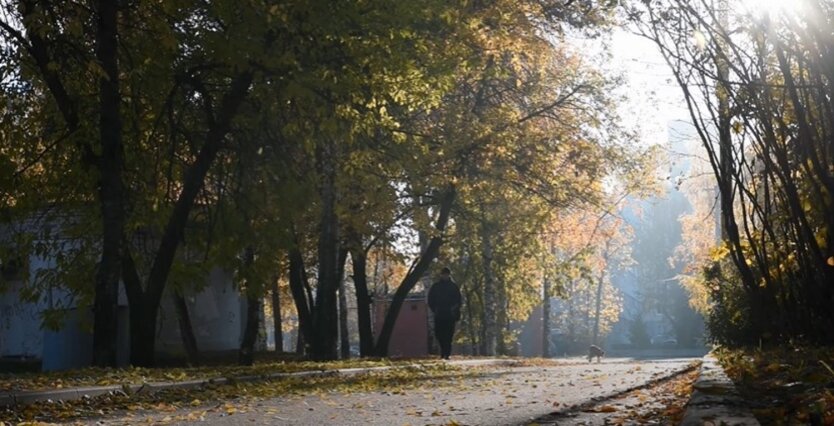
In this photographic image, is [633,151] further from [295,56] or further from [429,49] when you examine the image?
[295,56]

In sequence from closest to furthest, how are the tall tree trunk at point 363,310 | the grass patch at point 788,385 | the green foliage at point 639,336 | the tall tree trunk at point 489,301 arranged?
1. the grass patch at point 788,385
2. the tall tree trunk at point 363,310
3. the tall tree trunk at point 489,301
4. the green foliage at point 639,336

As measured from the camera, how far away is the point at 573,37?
2898cm

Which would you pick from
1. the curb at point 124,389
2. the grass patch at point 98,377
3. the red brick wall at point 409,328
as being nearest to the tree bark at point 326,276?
the curb at point 124,389

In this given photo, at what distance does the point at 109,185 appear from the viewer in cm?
1748

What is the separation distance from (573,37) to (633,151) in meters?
6.22

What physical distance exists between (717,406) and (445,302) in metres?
18.5

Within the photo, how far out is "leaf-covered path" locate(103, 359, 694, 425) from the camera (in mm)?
9586

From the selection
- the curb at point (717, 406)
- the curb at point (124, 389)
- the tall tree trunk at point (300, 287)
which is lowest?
the curb at point (717, 406)

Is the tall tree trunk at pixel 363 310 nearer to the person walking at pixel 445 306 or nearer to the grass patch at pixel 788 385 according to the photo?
the person walking at pixel 445 306

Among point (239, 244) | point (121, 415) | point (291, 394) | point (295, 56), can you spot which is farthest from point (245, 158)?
point (121, 415)

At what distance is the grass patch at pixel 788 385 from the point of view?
6887mm

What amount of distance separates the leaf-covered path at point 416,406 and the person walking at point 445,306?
11260mm

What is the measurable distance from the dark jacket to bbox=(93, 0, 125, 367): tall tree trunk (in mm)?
9805

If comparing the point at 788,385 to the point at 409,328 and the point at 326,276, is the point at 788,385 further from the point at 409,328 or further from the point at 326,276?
the point at 409,328
